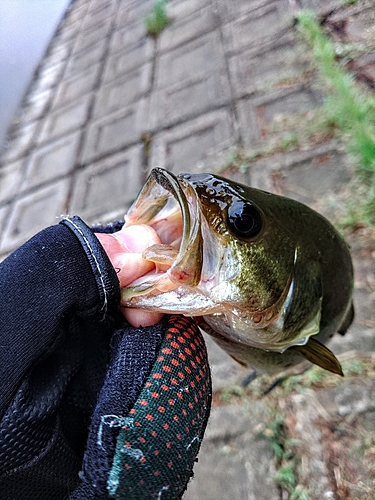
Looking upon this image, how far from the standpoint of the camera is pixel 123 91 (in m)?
4.78

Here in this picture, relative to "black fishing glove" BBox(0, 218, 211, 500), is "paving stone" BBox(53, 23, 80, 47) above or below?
above

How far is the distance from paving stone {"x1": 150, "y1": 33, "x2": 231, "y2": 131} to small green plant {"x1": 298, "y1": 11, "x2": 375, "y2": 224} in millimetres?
966

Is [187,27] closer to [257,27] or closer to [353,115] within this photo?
[257,27]

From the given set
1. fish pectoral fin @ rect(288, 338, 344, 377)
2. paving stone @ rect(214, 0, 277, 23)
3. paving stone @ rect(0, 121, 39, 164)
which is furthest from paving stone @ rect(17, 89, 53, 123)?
fish pectoral fin @ rect(288, 338, 344, 377)

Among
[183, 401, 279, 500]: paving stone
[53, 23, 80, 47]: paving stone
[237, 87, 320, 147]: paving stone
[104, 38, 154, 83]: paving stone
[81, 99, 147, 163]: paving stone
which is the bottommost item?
[183, 401, 279, 500]: paving stone

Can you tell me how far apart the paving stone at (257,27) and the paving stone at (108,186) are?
136 cm

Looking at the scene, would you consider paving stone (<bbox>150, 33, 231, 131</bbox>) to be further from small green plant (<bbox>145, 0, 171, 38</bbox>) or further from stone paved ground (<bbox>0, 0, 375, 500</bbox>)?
small green plant (<bbox>145, 0, 171, 38</bbox>)

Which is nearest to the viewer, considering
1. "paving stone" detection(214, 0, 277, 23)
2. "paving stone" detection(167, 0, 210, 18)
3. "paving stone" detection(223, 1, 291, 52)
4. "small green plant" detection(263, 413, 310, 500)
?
"small green plant" detection(263, 413, 310, 500)

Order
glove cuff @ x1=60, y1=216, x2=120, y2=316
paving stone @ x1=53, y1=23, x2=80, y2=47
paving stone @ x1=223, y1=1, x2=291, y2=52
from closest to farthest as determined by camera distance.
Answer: glove cuff @ x1=60, y1=216, x2=120, y2=316
paving stone @ x1=223, y1=1, x2=291, y2=52
paving stone @ x1=53, y1=23, x2=80, y2=47

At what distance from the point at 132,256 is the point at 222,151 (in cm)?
234

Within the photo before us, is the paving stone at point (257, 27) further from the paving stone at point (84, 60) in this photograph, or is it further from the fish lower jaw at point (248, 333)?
the fish lower jaw at point (248, 333)

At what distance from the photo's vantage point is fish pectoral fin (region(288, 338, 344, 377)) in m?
1.26

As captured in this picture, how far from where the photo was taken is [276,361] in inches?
54.7

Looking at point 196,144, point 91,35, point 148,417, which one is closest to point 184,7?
point 91,35
